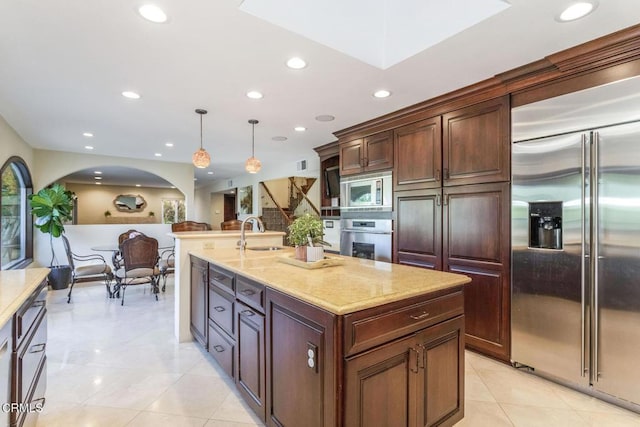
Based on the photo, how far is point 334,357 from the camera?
1.28 metres

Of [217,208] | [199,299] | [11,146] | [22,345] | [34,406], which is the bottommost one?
[34,406]

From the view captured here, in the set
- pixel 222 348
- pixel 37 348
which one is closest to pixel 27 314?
pixel 37 348

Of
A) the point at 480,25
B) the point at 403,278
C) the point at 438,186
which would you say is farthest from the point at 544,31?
the point at 403,278

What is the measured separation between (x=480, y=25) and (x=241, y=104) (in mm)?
2267

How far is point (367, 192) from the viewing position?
3.91 meters

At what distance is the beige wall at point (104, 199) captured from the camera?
1101cm

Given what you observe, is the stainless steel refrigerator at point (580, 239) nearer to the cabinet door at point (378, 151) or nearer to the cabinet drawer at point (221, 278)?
the cabinet door at point (378, 151)

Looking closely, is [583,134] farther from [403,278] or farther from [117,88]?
[117,88]

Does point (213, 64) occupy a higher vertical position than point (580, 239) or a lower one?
higher

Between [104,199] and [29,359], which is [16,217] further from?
[104,199]

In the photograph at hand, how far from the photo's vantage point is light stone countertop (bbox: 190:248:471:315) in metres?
1.40

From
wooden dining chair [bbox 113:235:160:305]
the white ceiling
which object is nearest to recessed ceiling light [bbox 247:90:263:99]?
the white ceiling

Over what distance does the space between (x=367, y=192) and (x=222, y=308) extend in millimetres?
2236

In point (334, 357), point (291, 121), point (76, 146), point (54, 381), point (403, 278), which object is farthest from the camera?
point (76, 146)
